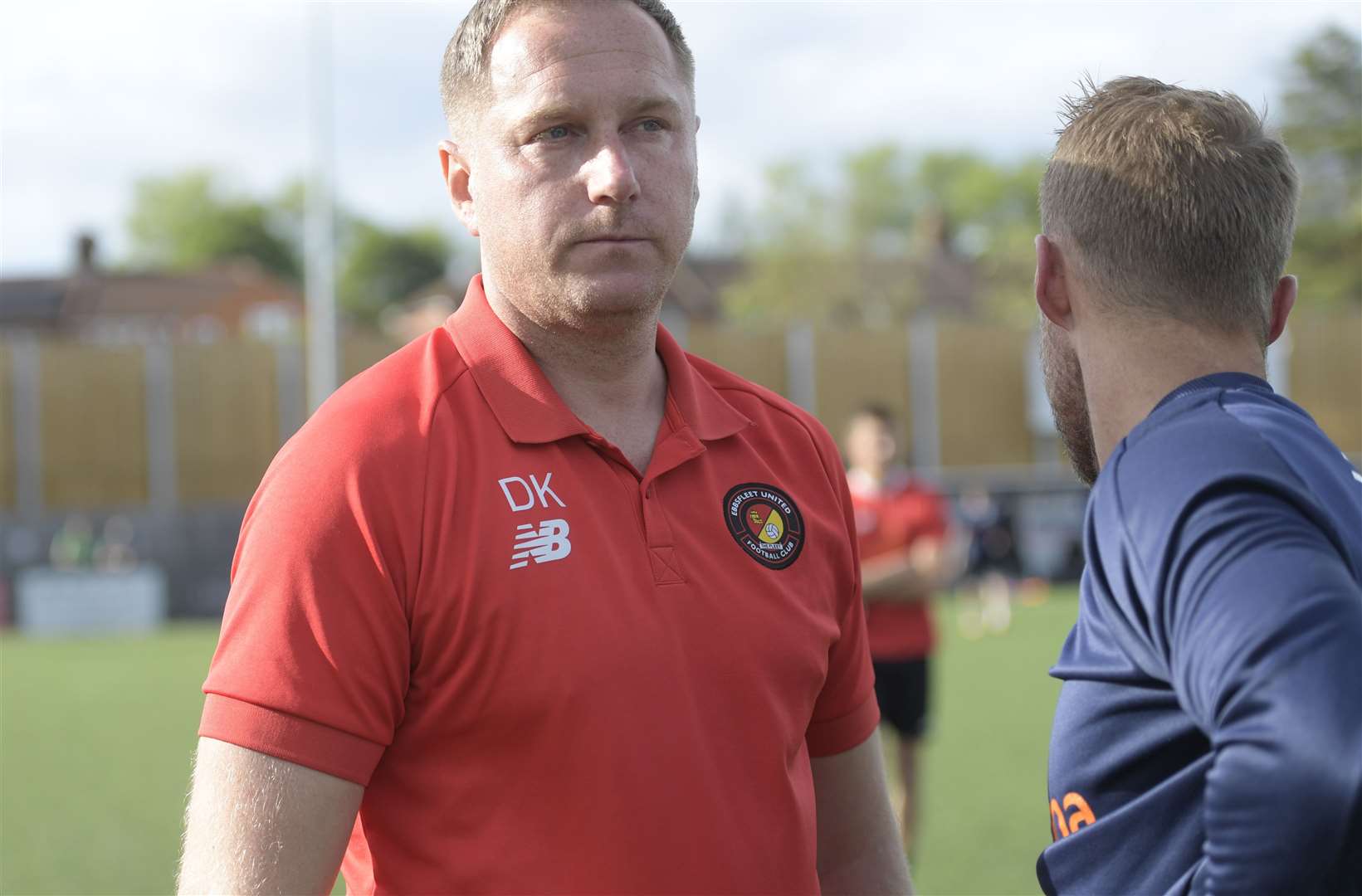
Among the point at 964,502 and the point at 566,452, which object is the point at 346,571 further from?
the point at 964,502

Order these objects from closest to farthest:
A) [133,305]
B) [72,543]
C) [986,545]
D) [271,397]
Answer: [986,545] < [72,543] < [271,397] < [133,305]

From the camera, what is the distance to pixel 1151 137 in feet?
5.92

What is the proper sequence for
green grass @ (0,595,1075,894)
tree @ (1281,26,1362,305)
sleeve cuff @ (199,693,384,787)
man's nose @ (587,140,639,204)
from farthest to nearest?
tree @ (1281,26,1362,305), green grass @ (0,595,1075,894), man's nose @ (587,140,639,204), sleeve cuff @ (199,693,384,787)

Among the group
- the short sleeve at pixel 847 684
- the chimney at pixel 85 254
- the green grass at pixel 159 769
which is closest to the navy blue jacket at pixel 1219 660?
the short sleeve at pixel 847 684

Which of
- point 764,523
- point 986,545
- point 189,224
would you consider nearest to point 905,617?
point 764,523

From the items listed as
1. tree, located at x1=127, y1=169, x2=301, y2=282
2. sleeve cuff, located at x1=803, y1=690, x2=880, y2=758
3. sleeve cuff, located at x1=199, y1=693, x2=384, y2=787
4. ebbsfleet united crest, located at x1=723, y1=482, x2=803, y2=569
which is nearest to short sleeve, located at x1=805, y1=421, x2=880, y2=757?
sleeve cuff, located at x1=803, y1=690, x2=880, y2=758

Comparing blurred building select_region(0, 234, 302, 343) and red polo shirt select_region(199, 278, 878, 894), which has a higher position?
red polo shirt select_region(199, 278, 878, 894)

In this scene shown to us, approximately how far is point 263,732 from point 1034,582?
2645 centimetres

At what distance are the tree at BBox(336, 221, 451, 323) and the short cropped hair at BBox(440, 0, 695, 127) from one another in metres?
93.0

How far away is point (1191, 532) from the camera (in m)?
1.51

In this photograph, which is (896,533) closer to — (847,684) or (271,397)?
(847,684)

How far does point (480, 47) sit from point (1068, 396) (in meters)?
1.02

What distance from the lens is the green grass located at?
25.5 ft

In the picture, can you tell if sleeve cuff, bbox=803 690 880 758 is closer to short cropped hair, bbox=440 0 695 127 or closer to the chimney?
short cropped hair, bbox=440 0 695 127
